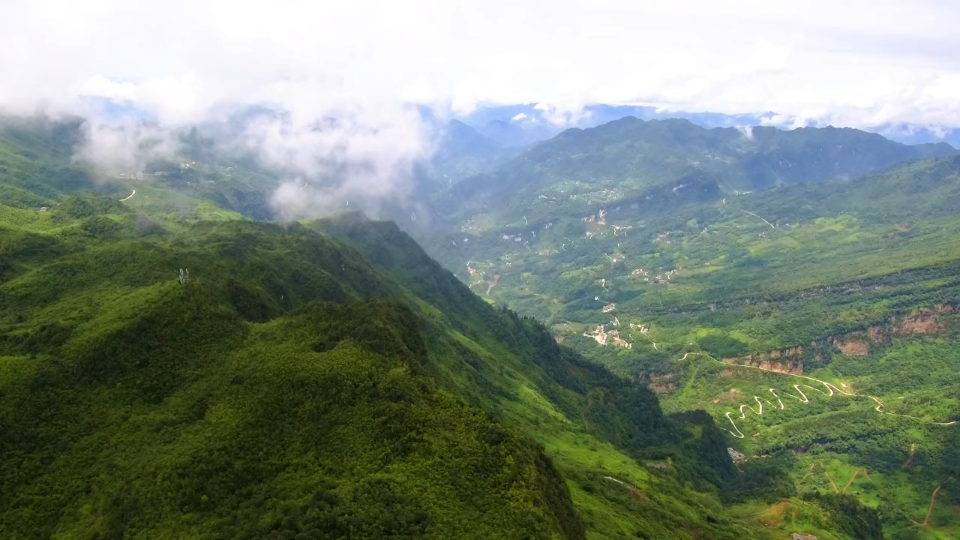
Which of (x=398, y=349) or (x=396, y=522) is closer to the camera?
(x=396, y=522)

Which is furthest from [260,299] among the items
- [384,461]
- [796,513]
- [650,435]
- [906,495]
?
[906,495]

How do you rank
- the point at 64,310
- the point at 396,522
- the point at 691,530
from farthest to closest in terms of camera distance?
1. the point at 691,530
2. the point at 64,310
3. the point at 396,522

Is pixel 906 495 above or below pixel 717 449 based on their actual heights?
below

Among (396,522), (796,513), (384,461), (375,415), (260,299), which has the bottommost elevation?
(796,513)

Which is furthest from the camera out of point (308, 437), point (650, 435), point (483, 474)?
point (650, 435)

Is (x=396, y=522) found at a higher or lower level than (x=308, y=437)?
lower

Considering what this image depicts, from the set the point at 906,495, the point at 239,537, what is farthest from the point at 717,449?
the point at 239,537

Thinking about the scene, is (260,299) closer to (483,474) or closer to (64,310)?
(64,310)

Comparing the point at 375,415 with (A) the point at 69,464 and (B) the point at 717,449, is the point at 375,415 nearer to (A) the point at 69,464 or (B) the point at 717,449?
(A) the point at 69,464

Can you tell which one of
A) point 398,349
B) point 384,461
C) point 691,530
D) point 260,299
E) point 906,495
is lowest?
point 906,495
